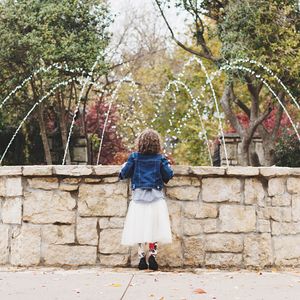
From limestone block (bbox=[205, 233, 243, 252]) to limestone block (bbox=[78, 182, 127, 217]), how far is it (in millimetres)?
810

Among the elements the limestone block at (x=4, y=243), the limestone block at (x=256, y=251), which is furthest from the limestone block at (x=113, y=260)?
the limestone block at (x=256, y=251)

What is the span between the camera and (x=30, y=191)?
19.2ft

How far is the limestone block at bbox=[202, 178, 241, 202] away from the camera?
230 inches

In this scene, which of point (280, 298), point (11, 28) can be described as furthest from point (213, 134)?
point (280, 298)

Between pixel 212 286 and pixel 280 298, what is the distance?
598 mm

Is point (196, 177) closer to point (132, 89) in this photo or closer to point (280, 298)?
point (280, 298)

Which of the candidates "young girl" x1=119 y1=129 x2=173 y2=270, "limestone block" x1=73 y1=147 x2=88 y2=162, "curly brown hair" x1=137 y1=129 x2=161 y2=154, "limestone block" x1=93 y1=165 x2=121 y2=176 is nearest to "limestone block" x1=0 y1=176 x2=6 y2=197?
"limestone block" x1=93 y1=165 x2=121 y2=176

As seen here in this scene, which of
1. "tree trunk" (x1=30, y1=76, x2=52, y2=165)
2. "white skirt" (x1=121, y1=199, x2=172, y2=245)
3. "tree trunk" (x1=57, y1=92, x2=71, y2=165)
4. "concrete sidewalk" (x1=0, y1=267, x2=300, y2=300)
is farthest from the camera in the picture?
"tree trunk" (x1=57, y1=92, x2=71, y2=165)

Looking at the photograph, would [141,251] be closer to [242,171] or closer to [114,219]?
[114,219]

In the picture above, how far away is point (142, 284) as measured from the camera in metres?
4.99

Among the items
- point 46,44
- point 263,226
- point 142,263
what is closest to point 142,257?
point 142,263

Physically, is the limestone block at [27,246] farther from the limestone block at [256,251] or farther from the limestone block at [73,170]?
the limestone block at [256,251]

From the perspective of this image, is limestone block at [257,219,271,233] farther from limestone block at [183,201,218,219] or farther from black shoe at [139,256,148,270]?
black shoe at [139,256,148,270]

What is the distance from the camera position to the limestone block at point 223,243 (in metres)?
5.83
